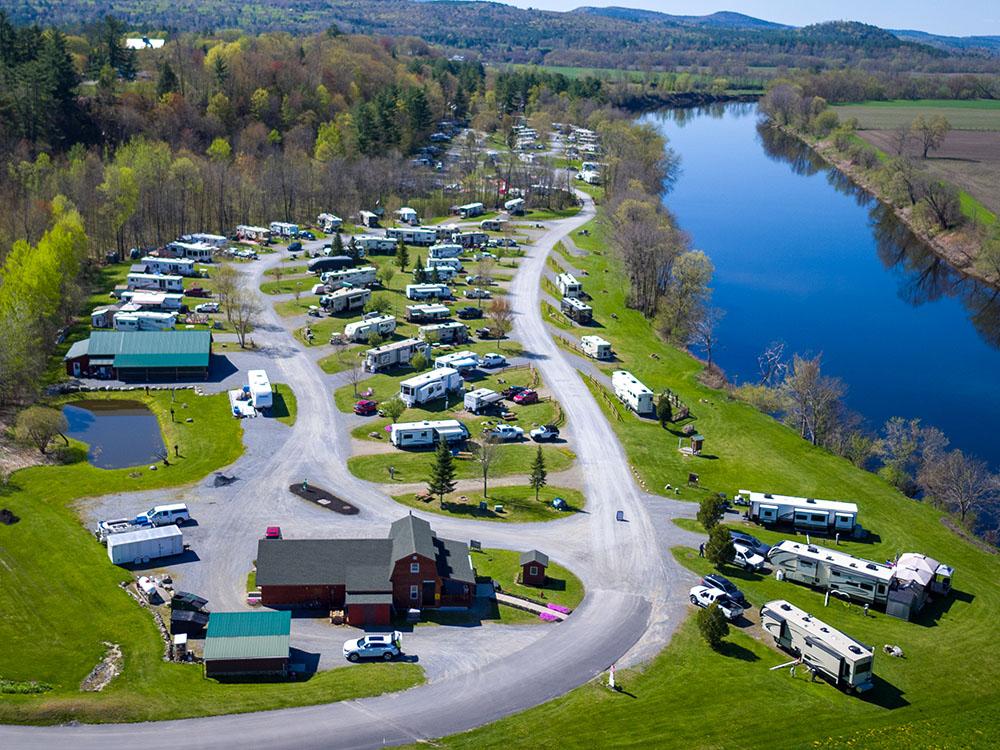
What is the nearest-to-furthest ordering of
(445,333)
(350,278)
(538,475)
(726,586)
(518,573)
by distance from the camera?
(726,586) < (518,573) < (538,475) < (445,333) < (350,278)

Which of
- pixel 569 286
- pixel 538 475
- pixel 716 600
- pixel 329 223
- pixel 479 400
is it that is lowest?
pixel 716 600

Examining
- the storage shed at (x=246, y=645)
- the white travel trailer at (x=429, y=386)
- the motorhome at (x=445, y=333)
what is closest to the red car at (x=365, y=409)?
the white travel trailer at (x=429, y=386)

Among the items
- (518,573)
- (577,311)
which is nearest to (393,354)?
(577,311)

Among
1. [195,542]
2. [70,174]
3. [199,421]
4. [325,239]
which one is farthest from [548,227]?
[195,542]

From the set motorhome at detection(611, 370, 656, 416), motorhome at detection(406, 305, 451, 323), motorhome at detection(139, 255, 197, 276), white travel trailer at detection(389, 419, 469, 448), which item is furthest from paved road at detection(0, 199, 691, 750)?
motorhome at detection(139, 255, 197, 276)

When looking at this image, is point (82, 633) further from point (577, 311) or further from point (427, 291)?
point (577, 311)

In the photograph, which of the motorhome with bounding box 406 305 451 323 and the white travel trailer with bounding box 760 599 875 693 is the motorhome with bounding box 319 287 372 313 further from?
the white travel trailer with bounding box 760 599 875 693

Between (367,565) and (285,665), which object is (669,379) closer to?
(367,565)
